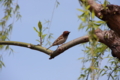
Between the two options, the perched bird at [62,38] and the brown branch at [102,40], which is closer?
the brown branch at [102,40]

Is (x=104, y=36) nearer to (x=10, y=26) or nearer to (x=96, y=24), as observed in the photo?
(x=96, y=24)

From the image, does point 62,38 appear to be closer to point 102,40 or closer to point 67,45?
point 67,45

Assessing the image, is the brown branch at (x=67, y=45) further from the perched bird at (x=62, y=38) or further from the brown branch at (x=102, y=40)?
the perched bird at (x=62, y=38)

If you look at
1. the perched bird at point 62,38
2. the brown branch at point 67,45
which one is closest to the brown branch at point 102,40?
the brown branch at point 67,45

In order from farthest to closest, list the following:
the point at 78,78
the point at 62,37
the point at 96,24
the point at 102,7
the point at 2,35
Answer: the point at 2,35 → the point at 62,37 → the point at 78,78 → the point at 102,7 → the point at 96,24

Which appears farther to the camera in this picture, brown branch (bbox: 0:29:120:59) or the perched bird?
the perched bird

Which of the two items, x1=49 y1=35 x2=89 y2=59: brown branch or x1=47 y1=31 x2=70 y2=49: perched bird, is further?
x1=47 y1=31 x2=70 y2=49: perched bird

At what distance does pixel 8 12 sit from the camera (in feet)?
5.10

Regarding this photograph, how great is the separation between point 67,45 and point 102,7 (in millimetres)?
266

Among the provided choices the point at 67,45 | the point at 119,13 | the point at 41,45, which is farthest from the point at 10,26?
the point at 119,13

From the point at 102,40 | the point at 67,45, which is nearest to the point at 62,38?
the point at 67,45

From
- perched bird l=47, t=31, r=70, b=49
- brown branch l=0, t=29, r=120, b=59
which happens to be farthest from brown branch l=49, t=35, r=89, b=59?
perched bird l=47, t=31, r=70, b=49

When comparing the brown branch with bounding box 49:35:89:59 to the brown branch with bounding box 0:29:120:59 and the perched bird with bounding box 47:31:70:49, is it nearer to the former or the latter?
the brown branch with bounding box 0:29:120:59

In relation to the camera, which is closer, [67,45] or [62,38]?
[67,45]
